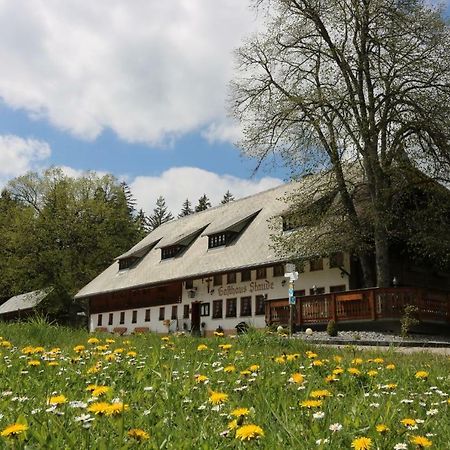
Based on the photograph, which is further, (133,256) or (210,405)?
(133,256)

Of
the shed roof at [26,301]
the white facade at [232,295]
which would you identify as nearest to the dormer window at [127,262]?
the white facade at [232,295]

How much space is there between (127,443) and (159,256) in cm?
4280

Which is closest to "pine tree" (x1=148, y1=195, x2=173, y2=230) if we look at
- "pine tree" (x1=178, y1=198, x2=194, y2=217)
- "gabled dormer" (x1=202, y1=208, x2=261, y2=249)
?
"pine tree" (x1=178, y1=198, x2=194, y2=217)

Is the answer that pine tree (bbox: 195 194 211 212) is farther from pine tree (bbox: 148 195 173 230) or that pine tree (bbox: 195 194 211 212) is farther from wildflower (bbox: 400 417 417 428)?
wildflower (bbox: 400 417 417 428)

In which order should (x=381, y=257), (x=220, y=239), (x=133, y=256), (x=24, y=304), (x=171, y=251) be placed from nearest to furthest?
1. (x=381, y=257)
2. (x=220, y=239)
3. (x=171, y=251)
4. (x=133, y=256)
5. (x=24, y=304)

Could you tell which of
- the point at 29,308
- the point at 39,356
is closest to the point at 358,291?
the point at 39,356

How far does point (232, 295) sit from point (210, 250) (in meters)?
4.20

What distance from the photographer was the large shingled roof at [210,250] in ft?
112

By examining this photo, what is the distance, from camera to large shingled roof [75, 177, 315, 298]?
34216 mm

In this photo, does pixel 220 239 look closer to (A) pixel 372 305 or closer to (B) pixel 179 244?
(B) pixel 179 244

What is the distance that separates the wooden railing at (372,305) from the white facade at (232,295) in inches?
104

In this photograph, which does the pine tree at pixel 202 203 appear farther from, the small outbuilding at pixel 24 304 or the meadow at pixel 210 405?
the meadow at pixel 210 405

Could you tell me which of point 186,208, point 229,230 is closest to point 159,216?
point 186,208

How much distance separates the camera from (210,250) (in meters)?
38.7
